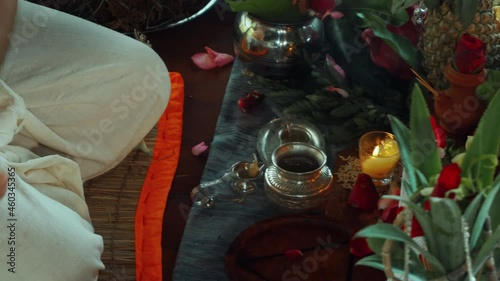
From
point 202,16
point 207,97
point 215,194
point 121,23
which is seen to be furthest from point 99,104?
point 202,16

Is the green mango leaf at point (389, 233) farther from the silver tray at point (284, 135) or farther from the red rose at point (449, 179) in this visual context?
the silver tray at point (284, 135)

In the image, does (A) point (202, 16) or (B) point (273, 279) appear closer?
(B) point (273, 279)

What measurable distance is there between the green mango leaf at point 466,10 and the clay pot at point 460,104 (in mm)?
96

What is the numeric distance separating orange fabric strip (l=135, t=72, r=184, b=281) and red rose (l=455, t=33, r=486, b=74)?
692 mm

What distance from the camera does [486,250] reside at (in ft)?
2.72

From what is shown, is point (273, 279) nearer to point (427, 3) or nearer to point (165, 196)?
point (165, 196)

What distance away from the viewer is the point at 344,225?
53.2 inches

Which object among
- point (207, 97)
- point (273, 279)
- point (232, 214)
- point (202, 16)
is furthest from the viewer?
point (202, 16)

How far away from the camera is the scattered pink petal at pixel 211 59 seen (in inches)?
81.0

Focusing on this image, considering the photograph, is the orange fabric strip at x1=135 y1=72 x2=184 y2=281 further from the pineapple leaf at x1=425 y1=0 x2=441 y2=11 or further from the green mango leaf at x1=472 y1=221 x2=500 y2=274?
the green mango leaf at x1=472 y1=221 x2=500 y2=274

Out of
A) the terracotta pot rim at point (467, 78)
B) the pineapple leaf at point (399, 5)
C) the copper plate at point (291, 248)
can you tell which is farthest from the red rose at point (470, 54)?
the copper plate at point (291, 248)

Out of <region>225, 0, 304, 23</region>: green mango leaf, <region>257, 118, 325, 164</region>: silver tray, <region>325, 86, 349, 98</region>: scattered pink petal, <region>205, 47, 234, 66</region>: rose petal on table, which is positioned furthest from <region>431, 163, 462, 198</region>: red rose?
<region>205, 47, 234, 66</region>: rose petal on table

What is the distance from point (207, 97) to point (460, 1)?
0.76 meters

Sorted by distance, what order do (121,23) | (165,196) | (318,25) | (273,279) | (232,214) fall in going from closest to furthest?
1. (273,279)
2. (232,214)
3. (165,196)
4. (318,25)
5. (121,23)
